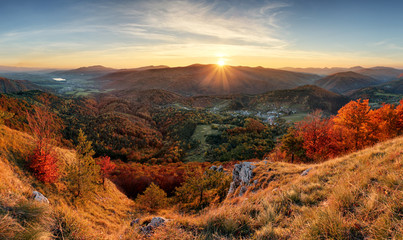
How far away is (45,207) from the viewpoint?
5453 mm

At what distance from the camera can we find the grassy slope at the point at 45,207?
484 centimetres

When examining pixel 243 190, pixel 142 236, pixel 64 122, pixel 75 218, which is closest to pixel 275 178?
pixel 243 190

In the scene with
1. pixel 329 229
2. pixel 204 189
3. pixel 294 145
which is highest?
pixel 329 229

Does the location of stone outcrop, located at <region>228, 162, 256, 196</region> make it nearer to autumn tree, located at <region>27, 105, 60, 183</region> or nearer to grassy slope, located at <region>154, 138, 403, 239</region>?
grassy slope, located at <region>154, 138, 403, 239</region>

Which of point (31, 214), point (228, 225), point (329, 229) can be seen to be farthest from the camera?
point (228, 225)

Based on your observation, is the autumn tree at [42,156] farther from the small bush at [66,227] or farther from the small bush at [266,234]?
the small bush at [266,234]

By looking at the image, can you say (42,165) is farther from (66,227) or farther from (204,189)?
(204,189)

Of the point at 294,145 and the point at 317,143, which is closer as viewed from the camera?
the point at 317,143

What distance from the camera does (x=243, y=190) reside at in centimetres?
1445

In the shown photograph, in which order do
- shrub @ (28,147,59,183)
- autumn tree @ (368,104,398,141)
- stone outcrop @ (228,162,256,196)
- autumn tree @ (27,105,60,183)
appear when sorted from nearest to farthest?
autumn tree @ (27,105,60,183), shrub @ (28,147,59,183), stone outcrop @ (228,162,256,196), autumn tree @ (368,104,398,141)

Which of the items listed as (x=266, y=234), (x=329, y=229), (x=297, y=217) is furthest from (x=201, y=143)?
(x=329, y=229)

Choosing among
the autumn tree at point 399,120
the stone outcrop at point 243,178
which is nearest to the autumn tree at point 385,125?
the autumn tree at point 399,120

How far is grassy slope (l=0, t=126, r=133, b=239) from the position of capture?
484 centimetres

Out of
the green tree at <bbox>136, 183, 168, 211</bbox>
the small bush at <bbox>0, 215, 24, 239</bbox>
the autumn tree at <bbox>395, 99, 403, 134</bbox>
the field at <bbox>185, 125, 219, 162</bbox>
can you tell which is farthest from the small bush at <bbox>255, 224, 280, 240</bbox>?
the field at <bbox>185, 125, 219, 162</bbox>
